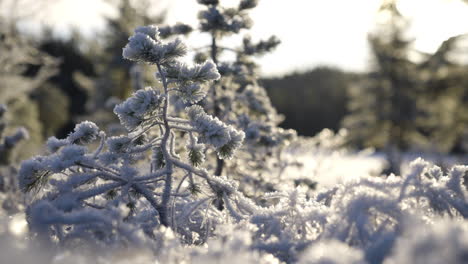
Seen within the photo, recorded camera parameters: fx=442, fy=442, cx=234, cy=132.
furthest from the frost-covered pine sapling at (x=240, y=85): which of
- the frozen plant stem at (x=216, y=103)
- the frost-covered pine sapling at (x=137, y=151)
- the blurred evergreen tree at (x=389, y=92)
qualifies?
the blurred evergreen tree at (x=389, y=92)

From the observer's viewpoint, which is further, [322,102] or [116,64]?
[322,102]

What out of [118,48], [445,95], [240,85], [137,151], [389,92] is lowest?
[137,151]

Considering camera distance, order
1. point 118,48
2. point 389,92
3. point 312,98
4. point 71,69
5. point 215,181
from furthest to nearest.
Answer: point 71,69 → point 312,98 → point 389,92 → point 118,48 → point 215,181

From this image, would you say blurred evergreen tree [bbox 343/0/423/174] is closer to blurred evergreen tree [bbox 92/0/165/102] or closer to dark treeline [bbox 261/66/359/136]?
dark treeline [bbox 261/66/359/136]

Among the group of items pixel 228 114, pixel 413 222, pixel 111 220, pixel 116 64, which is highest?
pixel 116 64

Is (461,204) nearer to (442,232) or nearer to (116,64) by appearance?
(442,232)

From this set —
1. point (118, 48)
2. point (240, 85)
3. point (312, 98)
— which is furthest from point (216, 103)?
point (312, 98)

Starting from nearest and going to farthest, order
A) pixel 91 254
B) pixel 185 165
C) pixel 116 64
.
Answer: pixel 91 254
pixel 185 165
pixel 116 64

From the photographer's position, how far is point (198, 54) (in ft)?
15.6

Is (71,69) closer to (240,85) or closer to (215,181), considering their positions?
(240,85)

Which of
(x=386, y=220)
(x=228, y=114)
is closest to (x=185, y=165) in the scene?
(x=386, y=220)

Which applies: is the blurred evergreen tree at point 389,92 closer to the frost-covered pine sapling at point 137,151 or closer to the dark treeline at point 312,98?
the dark treeline at point 312,98

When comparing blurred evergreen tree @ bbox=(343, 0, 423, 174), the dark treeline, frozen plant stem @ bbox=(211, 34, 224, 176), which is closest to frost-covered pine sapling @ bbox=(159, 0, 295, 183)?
frozen plant stem @ bbox=(211, 34, 224, 176)

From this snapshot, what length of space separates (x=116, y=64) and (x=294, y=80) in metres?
16.7
